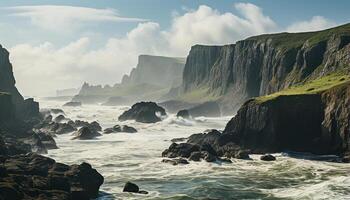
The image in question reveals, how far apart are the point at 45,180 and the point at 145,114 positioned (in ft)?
394

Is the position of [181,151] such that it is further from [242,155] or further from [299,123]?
[299,123]

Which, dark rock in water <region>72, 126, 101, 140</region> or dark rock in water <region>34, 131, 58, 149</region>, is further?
dark rock in water <region>72, 126, 101, 140</region>

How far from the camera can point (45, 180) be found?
55.4 m

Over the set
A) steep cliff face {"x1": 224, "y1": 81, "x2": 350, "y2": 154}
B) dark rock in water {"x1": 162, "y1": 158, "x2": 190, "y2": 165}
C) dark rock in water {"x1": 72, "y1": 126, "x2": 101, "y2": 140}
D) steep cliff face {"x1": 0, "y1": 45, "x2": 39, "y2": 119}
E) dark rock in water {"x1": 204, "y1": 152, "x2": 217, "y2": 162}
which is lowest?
dark rock in water {"x1": 162, "y1": 158, "x2": 190, "y2": 165}

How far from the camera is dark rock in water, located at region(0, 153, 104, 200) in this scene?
163 feet

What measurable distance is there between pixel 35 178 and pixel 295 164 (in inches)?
1718

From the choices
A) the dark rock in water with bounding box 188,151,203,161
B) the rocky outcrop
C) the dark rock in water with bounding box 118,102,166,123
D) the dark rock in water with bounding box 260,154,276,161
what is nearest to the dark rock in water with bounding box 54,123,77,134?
the dark rock in water with bounding box 118,102,166,123

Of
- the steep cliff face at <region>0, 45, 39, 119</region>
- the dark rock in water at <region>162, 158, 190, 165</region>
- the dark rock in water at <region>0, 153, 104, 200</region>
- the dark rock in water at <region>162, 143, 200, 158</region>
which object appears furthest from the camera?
the steep cliff face at <region>0, 45, 39, 119</region>

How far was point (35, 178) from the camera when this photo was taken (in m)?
55.6

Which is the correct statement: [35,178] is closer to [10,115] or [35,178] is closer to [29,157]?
[29,157]

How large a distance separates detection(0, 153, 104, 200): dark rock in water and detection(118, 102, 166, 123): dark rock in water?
359 feet

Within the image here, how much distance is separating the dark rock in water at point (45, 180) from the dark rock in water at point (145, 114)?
109350mm

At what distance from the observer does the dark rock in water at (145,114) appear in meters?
175

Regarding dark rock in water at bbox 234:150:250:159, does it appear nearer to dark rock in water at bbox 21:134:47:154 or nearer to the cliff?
the cliff
